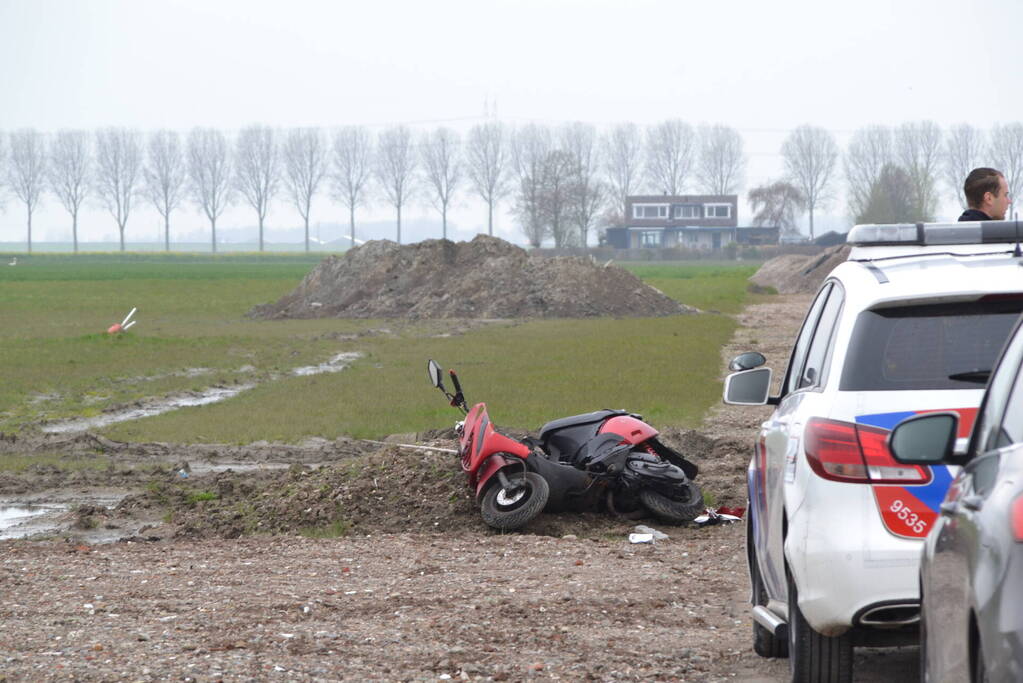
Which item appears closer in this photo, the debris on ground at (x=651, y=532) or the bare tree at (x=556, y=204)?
the debris on ground at (x=651, y=532)

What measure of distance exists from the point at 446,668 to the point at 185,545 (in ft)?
15.5

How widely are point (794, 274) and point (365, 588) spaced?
78346 mm

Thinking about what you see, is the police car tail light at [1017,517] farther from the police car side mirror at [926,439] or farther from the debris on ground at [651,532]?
the debris on ground at [651,532]

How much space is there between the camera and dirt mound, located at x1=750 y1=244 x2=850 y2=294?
261 feet

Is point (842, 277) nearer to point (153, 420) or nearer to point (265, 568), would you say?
point (265, 568)

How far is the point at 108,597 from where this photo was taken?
8.71 m

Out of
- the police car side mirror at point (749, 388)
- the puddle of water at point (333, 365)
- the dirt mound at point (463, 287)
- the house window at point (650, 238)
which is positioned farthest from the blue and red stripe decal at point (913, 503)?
the house window at point (650, 238)

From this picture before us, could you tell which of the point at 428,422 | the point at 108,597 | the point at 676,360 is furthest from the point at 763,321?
the point at 108,597

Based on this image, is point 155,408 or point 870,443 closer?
point 870,443

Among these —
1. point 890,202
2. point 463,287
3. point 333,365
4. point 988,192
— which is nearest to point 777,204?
point 890,202

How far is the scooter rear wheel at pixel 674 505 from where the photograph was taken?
456 inches

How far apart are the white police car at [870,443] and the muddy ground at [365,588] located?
1.15 m

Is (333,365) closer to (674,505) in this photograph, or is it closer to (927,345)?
(674,505)

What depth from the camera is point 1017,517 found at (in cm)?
325
